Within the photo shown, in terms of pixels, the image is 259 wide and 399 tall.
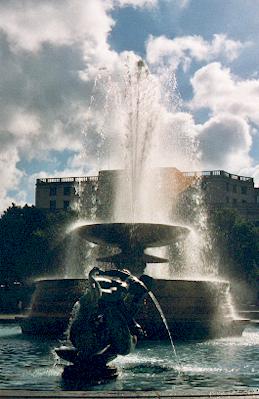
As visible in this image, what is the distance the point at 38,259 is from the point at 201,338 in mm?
32516

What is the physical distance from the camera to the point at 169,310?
16625 millimetres

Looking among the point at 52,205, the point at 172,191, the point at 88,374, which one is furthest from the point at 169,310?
the point at 52,205

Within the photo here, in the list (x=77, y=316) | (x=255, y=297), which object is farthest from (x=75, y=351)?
(x=255, y=297)

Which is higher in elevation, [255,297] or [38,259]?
[38,259]

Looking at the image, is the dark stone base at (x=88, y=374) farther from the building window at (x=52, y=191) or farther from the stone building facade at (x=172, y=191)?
the building window at (x=52, y=191)

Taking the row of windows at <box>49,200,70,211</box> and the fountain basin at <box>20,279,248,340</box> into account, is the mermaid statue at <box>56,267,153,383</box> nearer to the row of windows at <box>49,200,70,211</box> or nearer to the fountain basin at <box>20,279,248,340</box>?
the fountain basin at <box>20,279,248,340</box>

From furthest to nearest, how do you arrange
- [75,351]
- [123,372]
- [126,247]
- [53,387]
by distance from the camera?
1. [126,247]
2. [123,372]
3. [75,351]
4. [53,387]

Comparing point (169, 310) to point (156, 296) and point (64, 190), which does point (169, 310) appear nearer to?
point (156, 296)

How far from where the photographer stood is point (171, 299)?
55.1 ft

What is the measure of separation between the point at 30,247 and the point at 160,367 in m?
38.7

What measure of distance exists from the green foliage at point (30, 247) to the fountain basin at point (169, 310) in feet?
94.8

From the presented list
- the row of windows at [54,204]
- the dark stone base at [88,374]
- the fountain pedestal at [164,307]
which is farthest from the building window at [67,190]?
the dark stone base at [88,374]

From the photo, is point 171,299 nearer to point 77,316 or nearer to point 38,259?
point 77,316

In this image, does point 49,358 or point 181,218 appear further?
point 181,218
